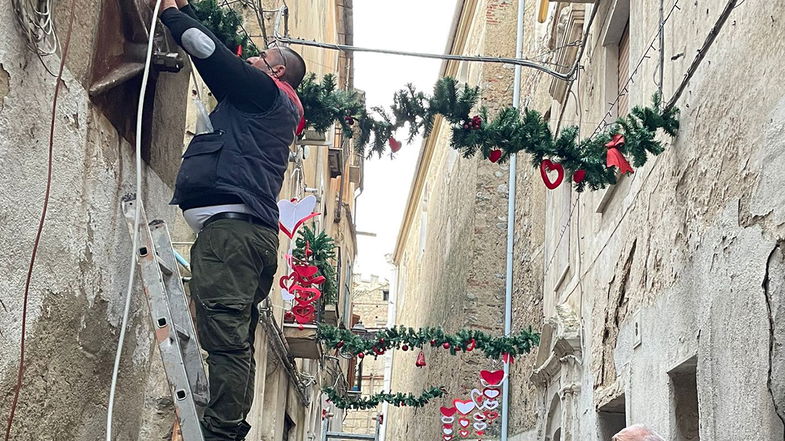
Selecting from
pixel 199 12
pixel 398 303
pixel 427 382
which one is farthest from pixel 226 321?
pixel 398 303

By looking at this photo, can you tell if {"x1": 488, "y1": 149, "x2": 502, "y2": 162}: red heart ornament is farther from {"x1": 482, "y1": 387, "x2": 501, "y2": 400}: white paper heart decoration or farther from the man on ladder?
{"x1": 482, "y1": 387, "x2": 501, "y2": 400}: white paper heart decoration

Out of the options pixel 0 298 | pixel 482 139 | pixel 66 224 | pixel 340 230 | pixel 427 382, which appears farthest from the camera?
pixel 340 230

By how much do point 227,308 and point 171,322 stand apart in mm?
398

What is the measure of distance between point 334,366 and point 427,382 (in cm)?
276

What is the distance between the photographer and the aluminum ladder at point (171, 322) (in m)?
3.46

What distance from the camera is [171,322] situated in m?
3.50

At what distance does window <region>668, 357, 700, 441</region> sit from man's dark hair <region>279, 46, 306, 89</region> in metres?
2.67

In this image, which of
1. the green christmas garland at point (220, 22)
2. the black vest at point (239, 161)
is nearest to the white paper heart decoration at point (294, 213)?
the green christmas garland at point (220, 22)

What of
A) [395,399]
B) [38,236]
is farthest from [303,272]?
[38,236]

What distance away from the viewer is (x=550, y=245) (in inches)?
455

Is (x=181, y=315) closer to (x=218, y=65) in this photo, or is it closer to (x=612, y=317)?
(x=218, y=65)

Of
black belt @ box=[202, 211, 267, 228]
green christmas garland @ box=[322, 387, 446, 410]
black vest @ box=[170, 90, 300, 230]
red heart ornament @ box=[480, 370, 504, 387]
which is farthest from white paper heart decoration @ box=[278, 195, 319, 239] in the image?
green christmas garland @ box=[322, 387, 446, 410]

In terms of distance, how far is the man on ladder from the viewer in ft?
12.4

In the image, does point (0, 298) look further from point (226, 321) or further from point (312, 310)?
point (312, 310)
